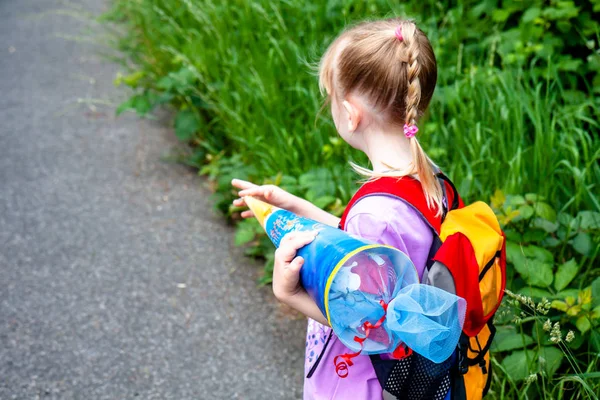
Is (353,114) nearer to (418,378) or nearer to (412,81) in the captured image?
(412,81)

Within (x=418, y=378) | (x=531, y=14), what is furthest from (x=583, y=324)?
(x=531, y=14)

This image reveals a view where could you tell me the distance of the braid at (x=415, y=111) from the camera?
1653 mm

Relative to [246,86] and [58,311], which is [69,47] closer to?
[246,86]

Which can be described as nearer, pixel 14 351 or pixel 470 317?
pixel 470 317

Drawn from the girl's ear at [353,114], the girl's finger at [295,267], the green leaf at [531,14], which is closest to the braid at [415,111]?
the girl's ear at [353,114]

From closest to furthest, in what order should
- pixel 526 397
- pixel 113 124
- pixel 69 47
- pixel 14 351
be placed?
pixel 526 397 → pixel 14 351 → pixel 113 124 → pixel 69 47

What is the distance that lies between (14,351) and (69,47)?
14.5 ft

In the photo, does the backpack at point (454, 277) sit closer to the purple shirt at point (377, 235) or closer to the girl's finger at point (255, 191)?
the purple shirt at point (377, 235)

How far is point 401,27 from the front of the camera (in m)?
1.73

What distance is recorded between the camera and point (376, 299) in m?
1.52

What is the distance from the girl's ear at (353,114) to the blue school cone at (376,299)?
35cm

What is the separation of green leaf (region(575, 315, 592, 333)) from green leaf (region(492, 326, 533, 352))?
16 cm

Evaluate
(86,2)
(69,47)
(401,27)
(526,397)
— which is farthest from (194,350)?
(86,2)

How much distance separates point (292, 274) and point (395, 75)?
0.57m
